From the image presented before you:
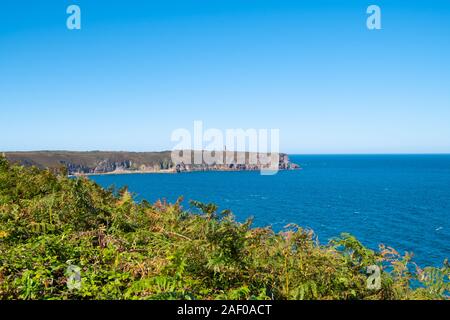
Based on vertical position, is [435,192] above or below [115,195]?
below

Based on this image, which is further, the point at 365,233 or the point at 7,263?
the point at 365,233

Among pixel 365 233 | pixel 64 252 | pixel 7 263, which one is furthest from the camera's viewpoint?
pixel 365 233

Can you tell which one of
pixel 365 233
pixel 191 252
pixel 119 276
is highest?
pixel 191 252
